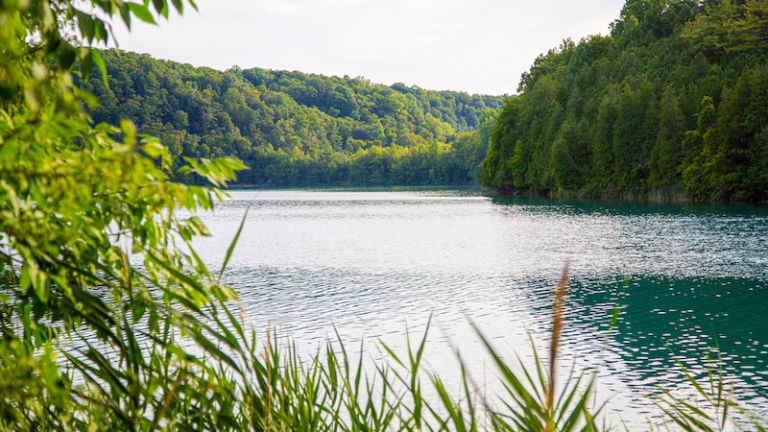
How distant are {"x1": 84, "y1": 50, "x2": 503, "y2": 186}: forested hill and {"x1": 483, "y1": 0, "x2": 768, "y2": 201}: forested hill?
137 feet

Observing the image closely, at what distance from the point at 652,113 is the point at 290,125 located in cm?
12083

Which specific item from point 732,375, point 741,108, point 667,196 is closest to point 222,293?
point 732,375

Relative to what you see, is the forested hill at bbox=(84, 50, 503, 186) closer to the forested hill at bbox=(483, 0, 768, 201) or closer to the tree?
the forested hill at bbox=(483, 0, 768, 201)

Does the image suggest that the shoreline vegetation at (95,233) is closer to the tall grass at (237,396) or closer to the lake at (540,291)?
the tall grass at (237,396)

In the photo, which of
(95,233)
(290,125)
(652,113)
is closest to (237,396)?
(95,233)

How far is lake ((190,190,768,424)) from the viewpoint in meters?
11.2

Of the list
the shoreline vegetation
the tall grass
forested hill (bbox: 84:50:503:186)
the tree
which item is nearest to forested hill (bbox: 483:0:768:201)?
forested hill (bbox: 84:50:503:186)

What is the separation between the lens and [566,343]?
12.4 metres

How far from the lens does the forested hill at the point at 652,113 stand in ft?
143

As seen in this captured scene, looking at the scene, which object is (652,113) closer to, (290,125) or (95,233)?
(95,233)

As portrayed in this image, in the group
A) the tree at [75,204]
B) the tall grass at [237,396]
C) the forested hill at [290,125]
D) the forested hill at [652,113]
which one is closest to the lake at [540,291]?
the tall grass at [237,396]

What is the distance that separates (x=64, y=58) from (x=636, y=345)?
12305 millimetres

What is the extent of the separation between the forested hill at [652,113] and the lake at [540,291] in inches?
334

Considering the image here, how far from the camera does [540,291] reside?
59.0ft
